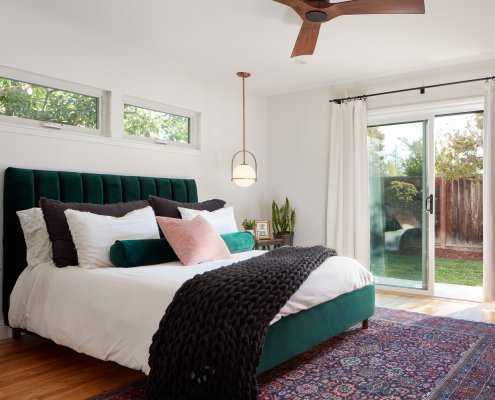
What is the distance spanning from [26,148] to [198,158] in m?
1.91

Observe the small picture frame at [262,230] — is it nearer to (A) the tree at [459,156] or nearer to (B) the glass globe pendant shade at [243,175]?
(B) the glass globe pendant shade at [243,175]

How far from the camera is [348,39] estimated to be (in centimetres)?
387

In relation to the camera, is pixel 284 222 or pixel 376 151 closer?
pixel 376 151

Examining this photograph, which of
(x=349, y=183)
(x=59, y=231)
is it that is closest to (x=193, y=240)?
(x=59, y=231)

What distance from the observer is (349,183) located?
517 cm

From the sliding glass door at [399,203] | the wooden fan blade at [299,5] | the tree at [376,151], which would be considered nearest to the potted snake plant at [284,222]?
the sliding glass door at [399,203]

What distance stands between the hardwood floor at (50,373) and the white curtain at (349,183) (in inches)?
125

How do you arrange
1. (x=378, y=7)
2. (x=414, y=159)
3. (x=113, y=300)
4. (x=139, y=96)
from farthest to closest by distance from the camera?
(x=414, y=159)
(x=139, y=96)
(x=378, y=7)
(x=113, y=300)

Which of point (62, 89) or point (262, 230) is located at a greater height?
point (62, 89)

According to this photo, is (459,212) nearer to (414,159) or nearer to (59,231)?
(414,159)

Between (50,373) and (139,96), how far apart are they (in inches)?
102

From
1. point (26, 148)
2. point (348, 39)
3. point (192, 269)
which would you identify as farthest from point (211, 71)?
point (192, 269)

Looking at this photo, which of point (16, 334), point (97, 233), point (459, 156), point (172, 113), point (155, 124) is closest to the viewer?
point (97, 233)

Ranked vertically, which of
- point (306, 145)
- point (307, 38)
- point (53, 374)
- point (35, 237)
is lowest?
point (53, 374)
